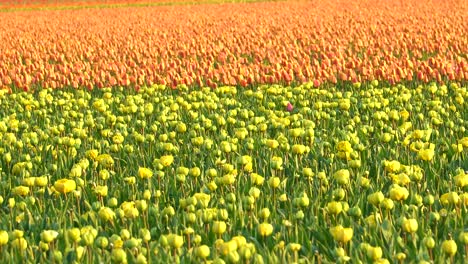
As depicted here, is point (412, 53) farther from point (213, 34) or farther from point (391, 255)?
point (391, 255)

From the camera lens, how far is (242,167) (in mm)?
5859

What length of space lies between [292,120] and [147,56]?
28.7 ft

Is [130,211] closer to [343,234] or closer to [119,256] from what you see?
[119,256]

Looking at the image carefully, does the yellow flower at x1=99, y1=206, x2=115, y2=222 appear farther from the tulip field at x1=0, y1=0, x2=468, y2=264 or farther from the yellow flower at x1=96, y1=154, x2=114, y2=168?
the yellow flower at x1=96, y1=154, x2=114, y2=168

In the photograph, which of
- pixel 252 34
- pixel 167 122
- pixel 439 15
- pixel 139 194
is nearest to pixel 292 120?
pixel 167 122

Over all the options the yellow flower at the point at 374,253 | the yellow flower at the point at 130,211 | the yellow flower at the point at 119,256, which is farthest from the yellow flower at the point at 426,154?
the yellow flower at the point at 119,256

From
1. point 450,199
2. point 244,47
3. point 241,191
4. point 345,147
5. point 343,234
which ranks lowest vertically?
point 244,47

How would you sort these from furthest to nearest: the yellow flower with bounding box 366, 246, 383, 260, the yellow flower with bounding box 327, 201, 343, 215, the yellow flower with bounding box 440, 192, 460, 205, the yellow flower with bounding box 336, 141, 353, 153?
the yellow flower with bounding box 336, 141, 353, 153, the yellow flower with bounding box 440, 192, 460, 205, the yellow flower with bounding box 327, 201, 343, 215, the yellow flower with bounding box 366, 246, 383, 260

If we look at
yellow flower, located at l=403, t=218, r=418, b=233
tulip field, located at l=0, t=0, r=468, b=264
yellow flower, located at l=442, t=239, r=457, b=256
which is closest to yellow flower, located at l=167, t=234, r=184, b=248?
tulip field, located at l=0, t=0, r=468, b=264

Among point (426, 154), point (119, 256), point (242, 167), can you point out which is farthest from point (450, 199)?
point (119, 256)

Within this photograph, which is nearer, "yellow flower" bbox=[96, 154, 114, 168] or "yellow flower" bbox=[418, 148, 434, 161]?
"yellow flower" bbox=[418, 148, 434, 161]

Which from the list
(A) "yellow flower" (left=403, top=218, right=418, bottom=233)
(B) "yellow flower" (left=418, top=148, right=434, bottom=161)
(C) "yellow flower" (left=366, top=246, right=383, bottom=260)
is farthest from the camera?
(B) "yellow flower" (left=418, top=148, right=434, bottom=161)

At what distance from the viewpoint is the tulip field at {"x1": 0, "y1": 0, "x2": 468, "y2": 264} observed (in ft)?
13.8

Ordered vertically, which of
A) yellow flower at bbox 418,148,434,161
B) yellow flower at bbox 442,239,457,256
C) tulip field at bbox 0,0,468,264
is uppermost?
yellow flower at bbox 442,239,457,256
